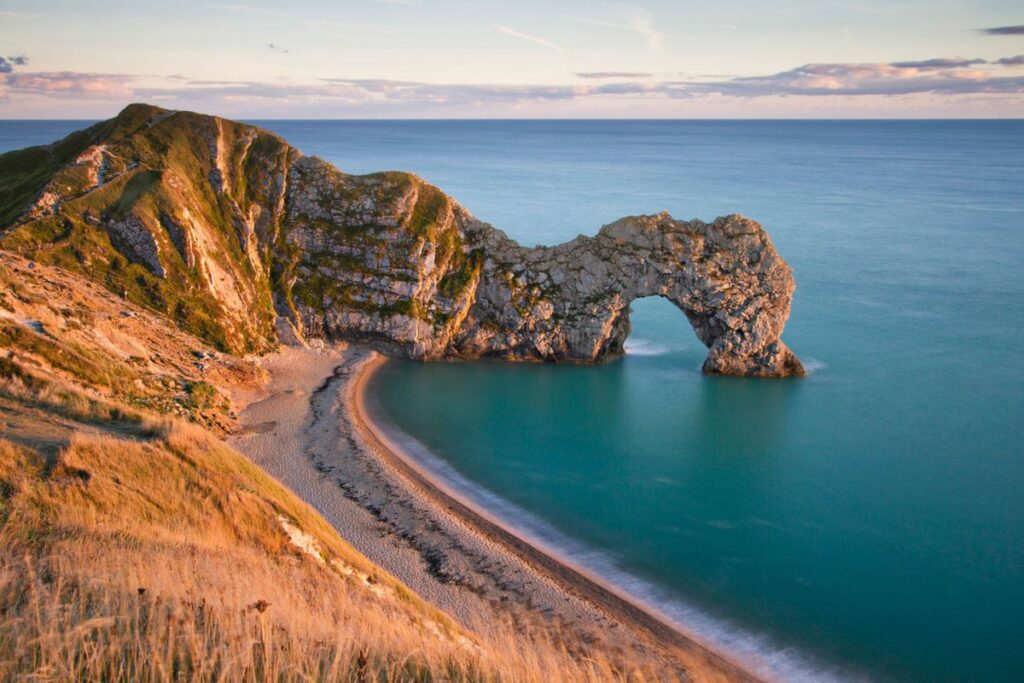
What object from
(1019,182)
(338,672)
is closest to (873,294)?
(338,672)

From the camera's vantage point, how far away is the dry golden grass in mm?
8695

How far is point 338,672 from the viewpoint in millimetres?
8812

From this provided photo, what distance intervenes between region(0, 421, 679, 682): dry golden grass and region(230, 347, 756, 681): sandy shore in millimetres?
7756

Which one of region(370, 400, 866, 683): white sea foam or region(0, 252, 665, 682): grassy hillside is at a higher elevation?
region(0, 252, 665, 682): grassy hillside

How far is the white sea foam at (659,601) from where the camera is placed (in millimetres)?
28984

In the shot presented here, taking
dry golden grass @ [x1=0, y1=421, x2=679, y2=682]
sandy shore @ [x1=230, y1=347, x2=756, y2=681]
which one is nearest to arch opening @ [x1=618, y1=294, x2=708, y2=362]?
sandy shore @ [x1=230, y1=347, x2=756, y2=681]

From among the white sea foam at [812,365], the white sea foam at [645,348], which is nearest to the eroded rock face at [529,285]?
the white sea foam at [812,365]

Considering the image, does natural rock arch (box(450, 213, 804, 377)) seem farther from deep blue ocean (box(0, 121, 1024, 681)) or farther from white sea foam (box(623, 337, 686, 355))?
white sea foam (box(623, 337, 686, 355))

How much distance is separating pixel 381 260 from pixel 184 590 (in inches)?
2157

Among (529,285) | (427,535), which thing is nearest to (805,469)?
(427,535)

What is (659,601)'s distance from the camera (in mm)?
32906

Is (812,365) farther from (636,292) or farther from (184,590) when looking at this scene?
(184,590)

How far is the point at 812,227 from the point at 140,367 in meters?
106

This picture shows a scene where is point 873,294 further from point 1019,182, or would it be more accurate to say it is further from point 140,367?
point 1019,182
